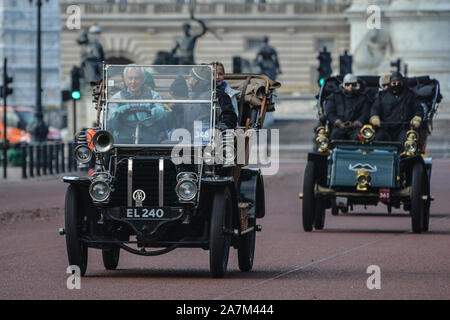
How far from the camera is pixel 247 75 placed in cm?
1545

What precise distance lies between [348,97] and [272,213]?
135 inches

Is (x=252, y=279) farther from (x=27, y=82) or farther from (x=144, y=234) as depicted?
(x=27, y=82)

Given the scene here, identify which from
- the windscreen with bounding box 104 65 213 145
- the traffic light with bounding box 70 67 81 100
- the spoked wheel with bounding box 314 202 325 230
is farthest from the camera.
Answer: the traffic light with bounding box 70 67 81 100

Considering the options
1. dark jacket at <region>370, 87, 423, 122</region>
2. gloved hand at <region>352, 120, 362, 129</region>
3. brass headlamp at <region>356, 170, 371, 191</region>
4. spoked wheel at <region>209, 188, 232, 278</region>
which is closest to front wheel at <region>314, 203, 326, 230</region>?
brass headlamp at <region>356, 170, 371, 191</region>

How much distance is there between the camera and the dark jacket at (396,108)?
20.8 meters

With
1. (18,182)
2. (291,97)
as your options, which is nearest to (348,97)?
(18,182)

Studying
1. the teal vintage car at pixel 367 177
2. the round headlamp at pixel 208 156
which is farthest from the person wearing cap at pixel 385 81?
the round headlamp at pixel 208 156

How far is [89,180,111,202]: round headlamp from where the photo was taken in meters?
12.9

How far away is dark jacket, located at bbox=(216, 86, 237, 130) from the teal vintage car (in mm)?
5663

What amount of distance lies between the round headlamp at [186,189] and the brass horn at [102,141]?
2.60ft

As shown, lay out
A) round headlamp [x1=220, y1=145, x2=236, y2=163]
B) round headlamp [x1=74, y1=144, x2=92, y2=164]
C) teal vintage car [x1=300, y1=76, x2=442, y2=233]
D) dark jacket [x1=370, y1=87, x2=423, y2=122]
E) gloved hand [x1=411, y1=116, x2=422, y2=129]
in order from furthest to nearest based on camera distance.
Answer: dark jacket [x1=370, y1=87, x2=423, y2=122] < gloved hand [x1=411, y1=116, x2=422, y2=129] < teal vintage car [x1=300, y1=76, x2=442, y2=233] < round headlamp [x1=220, y1=145, x2=236, y2=163] < round headlamp [x1=74, y1=144, x2=92, y2=164]

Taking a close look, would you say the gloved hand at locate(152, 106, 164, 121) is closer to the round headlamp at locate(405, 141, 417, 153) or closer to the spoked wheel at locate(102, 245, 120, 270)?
the spoked wheel at locate(102, 245, 120, 270)

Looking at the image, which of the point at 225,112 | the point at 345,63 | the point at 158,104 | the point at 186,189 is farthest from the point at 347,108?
the point at 345,63

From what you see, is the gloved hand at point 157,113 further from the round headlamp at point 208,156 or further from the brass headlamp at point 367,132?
the brass headlamp at point 367,132
